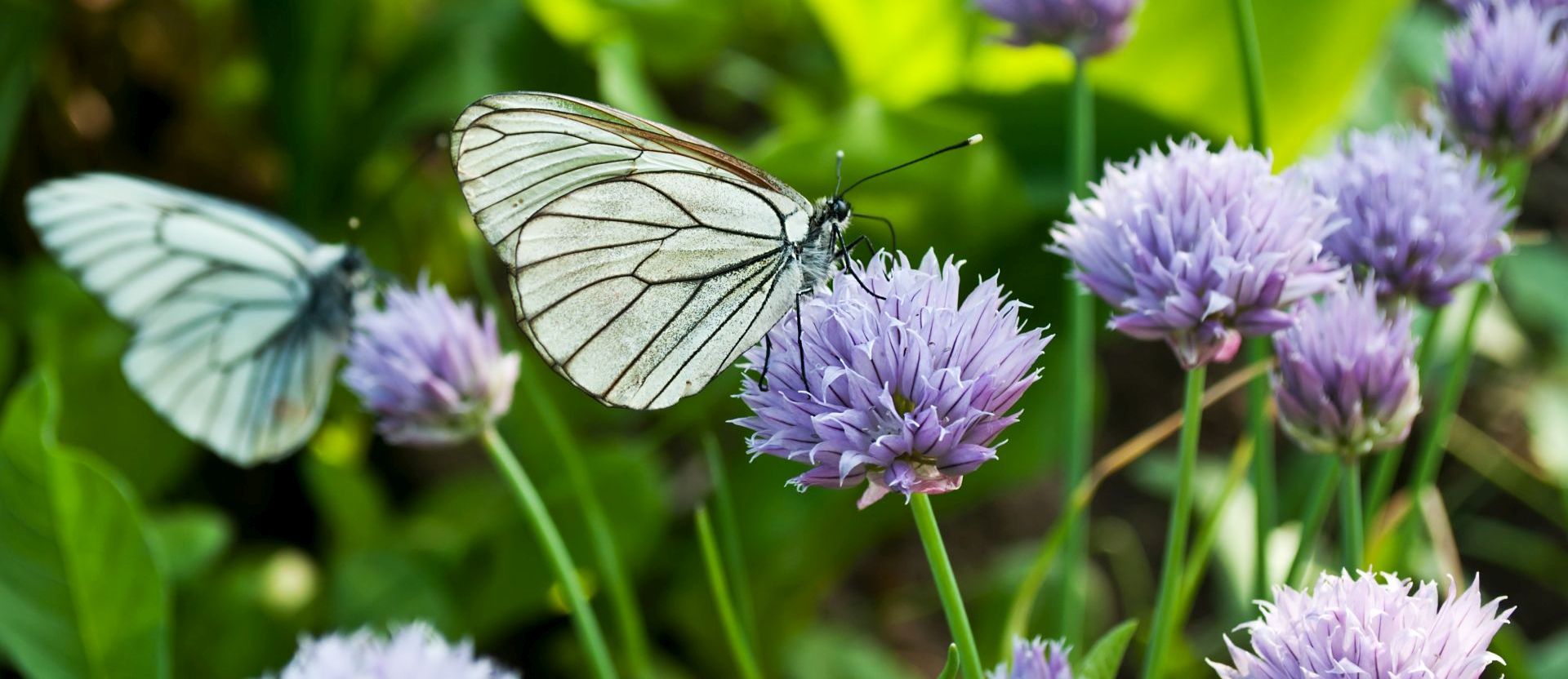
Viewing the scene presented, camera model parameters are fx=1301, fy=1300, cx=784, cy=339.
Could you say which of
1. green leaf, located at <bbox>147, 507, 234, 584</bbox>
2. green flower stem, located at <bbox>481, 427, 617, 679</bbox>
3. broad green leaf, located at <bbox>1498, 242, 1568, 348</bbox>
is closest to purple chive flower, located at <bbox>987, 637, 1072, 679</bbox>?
green flower stem, located at <bbox>481, 427, 617, 679</bbox>

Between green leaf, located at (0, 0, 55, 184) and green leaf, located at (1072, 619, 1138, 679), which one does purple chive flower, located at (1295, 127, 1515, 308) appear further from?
green leaf, located at (0, 0, 55, 184)

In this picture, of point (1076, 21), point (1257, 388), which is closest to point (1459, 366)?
point (1257, 388)

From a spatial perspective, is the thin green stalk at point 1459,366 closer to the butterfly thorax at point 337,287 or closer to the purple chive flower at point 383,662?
the purple chive flower at point 383,662

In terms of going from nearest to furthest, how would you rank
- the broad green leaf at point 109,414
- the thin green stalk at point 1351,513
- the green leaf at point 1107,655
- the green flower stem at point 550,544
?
1. the green leaf at point 1107,655
2. the thin green stalk at point 1351,513
3. the green flower stem at point 550,544
4. the broad green leaf at point 109,414

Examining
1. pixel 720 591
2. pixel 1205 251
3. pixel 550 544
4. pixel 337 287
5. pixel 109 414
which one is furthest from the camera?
pixel 109 414

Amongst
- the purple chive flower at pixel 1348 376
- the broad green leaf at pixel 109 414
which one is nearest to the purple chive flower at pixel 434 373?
the purple chive flower at pixel 1348 376

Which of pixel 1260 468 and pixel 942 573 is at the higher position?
pixel 1260 468

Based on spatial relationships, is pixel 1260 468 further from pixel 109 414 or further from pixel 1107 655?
pixel 109 414
